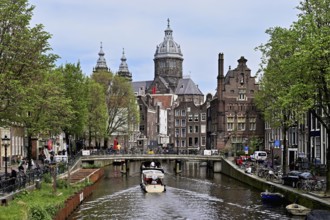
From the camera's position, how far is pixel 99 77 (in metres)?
98.2

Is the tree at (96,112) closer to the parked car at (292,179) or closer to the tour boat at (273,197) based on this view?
the parked car at (292,179)

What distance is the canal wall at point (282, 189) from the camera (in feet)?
120

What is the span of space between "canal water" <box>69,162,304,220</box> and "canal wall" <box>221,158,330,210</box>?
3.15 ft

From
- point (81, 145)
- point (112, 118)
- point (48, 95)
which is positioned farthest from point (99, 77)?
point (48, 95)

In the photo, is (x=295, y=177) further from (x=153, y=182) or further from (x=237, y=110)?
(x=237, y=110)

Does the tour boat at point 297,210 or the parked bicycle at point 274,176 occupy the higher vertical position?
the parked bicycle at point 274,176

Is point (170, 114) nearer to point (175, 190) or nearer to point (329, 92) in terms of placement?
point (175, 190)

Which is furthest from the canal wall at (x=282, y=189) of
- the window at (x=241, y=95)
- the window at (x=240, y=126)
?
the window at (x=241, y=95)

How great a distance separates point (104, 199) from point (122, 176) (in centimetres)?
2895

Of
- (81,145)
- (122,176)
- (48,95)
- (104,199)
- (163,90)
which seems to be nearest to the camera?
(104,199)

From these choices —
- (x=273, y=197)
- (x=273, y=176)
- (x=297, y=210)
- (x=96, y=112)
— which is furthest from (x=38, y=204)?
(x=96, y=112)

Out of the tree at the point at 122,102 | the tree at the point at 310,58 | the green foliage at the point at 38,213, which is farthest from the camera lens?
the tree at the point at 122,102

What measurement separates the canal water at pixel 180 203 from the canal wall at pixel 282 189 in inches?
37.7

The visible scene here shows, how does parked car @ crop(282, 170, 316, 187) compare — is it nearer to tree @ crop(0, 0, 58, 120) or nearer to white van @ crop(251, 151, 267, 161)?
tree @ crop(0, 0, 58, 120)
